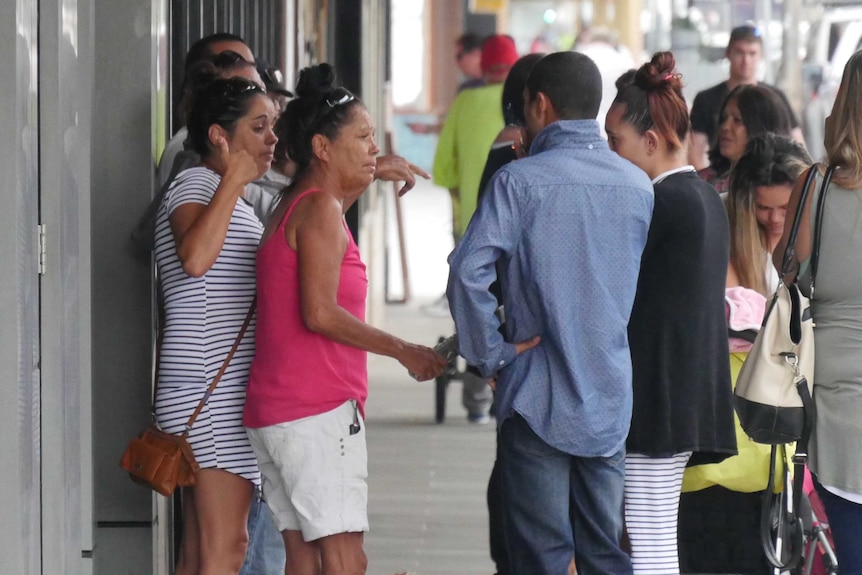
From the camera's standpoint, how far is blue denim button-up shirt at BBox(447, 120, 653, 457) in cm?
368

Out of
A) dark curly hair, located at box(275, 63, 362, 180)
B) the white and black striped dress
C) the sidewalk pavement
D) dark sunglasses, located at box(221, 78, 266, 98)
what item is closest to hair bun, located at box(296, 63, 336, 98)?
dark curly hair, located at box(275, 63, 362, 180)

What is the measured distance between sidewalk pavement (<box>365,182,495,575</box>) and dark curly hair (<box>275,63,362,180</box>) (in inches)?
93.3

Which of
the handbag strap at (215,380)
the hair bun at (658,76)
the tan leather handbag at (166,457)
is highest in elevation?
the hair bun at (658,76)

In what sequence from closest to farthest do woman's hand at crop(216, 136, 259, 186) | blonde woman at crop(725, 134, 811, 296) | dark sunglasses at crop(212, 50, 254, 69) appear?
1. woman's hand at crop(216, 136, 259, 186)
2. dark sunglasses at crop(212, 50, 254, 69)
3. blonde woman at crop(725, 134, 811, 296)

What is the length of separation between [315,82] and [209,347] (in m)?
0.75

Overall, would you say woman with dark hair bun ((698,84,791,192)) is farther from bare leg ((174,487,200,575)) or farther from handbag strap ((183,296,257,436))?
bare leg ((174,487,200,575))

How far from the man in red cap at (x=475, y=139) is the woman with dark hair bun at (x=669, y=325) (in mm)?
4525

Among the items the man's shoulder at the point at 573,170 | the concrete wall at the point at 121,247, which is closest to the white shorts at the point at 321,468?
the man's shoulder at the point at 573,170

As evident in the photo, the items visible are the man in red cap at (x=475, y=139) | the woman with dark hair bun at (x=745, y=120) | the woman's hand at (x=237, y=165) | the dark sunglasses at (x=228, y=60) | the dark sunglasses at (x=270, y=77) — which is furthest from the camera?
the man in red cap at (x=475, y=139)

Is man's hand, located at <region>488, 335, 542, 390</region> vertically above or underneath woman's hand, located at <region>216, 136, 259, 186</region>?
underneath

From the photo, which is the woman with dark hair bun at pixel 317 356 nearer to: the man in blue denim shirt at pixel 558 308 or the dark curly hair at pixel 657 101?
the man in blue denim shirt at pixel 558 308

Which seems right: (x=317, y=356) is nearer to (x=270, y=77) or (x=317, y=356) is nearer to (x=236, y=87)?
(x=236, y=87)

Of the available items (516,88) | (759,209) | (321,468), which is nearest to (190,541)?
(321,468)

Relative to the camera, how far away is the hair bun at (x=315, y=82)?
378 centimetres
